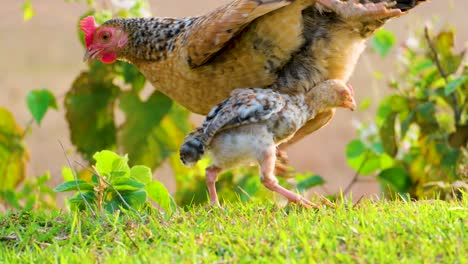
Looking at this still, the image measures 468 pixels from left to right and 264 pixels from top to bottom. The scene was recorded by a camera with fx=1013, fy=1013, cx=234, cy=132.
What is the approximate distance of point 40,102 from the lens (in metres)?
7.38

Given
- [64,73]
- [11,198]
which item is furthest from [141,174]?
[64,73]

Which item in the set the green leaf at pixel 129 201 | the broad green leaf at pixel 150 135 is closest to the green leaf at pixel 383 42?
the broad green leaf at pixel 150 135

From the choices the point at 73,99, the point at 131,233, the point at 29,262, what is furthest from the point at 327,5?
the point at 73,99

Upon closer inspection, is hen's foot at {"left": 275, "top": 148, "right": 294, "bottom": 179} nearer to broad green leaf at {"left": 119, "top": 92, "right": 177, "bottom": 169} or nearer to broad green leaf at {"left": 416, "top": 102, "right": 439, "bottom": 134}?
broad green leaf at {"left": 119, "top": 92, "right": 177, "bottom": 169}

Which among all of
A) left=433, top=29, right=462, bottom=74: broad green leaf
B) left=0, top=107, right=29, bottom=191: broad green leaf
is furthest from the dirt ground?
left=433, top=29, right=462, bottom=74: broad green leaf

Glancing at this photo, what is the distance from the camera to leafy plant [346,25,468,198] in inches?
285

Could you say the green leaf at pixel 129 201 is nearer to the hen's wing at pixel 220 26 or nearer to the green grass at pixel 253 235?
the green grass at pixel 253 235

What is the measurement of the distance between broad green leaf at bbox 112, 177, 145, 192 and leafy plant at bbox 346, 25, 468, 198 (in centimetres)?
234

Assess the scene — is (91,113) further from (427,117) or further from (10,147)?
(427,117)

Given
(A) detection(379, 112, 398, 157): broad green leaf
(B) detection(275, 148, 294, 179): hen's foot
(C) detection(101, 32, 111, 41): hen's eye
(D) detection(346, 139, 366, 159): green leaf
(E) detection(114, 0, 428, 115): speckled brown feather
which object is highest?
(C) detection(101, 32, 111, 41): hen's eye

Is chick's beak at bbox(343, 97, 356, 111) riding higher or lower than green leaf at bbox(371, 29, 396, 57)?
higher

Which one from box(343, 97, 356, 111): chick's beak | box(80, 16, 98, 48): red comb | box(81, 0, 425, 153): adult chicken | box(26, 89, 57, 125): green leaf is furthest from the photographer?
box(26, 89, 57, 125): green leaf

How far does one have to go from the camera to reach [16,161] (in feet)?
25.1

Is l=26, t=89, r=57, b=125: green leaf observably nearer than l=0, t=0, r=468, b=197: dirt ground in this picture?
Yes
